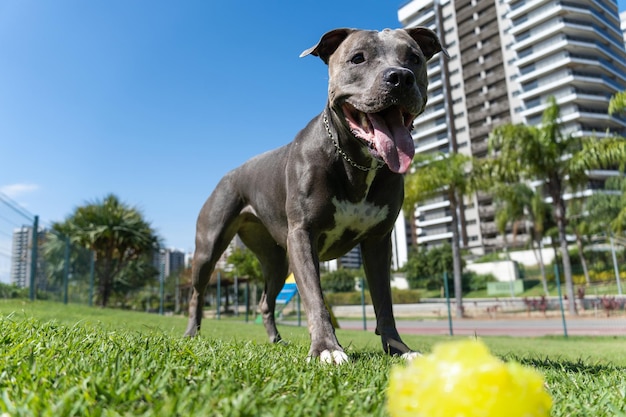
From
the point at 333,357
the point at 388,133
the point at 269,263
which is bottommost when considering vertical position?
the point at 333,357

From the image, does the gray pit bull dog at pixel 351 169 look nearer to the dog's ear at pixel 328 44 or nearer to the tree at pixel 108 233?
the dog's ear at pixel 328 44

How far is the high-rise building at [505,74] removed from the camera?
210ft

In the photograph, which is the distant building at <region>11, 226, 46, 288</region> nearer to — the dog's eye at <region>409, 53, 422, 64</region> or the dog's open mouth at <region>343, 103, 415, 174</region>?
the dog's open mouth at <region>343, 103, 415, 174</region>

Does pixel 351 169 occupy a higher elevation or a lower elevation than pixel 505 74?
lower

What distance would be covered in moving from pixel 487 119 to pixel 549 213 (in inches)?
1545

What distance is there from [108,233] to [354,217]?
27.3 meters

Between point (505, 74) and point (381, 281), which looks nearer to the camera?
point (381, 281)

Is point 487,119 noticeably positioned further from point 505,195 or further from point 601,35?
point 505,195

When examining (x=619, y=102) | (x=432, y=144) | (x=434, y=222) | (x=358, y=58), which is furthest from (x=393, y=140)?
(x=432, y=144)

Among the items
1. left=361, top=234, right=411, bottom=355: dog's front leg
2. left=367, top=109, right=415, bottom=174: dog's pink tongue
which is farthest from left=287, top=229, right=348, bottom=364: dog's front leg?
left=367, top=109, right=415, bottom=174: dog's pink tongue

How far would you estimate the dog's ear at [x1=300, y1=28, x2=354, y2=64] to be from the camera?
3.33 m

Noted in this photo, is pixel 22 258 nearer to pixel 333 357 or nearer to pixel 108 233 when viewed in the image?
pixel 108 233

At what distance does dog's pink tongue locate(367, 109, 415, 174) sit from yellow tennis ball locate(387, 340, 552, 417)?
178 centimetres

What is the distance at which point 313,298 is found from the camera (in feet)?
9.32
